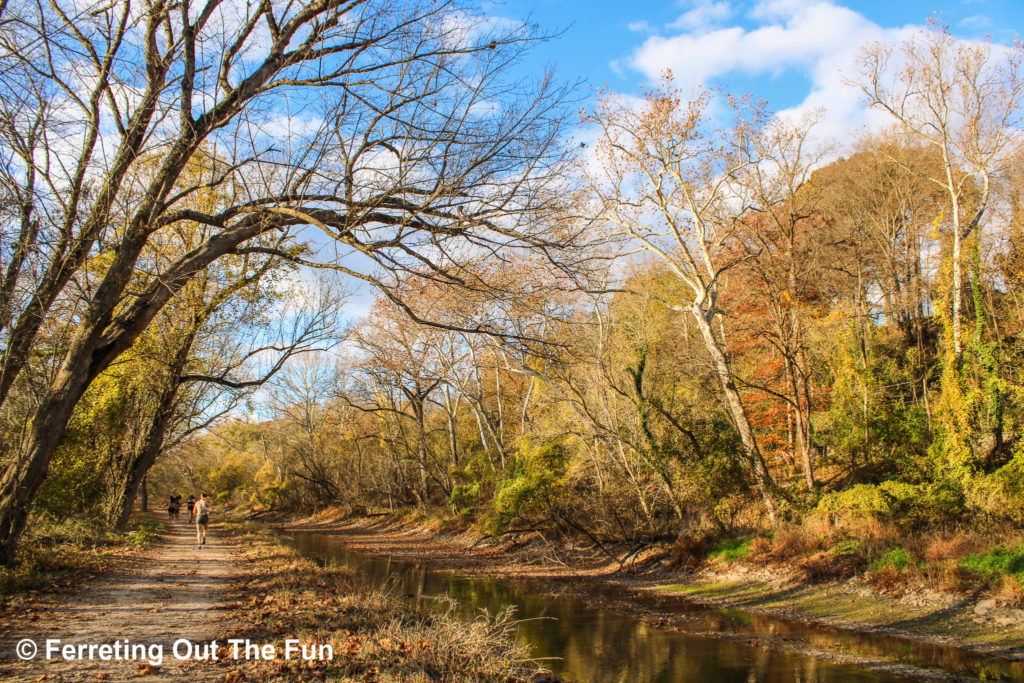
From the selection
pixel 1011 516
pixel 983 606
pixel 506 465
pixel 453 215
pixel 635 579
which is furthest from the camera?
pixel 506 465

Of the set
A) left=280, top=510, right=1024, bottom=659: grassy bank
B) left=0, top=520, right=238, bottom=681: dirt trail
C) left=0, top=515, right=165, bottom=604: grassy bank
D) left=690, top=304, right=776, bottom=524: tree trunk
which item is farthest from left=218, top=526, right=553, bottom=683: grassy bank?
left=690, top=304, right=776, bottom=524: tree trunk

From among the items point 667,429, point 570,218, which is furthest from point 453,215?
point 667,429

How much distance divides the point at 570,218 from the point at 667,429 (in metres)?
11.0

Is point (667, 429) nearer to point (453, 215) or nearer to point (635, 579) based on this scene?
point (635, 579)

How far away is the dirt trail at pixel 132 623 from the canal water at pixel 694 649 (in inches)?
145

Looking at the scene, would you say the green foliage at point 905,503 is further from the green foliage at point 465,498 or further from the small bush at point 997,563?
the green foliage at point 465,498

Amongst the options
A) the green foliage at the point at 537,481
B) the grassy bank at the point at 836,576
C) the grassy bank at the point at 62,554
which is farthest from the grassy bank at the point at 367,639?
the green foliage at the point at 537,481

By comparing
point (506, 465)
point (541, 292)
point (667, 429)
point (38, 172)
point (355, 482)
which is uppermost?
point (38, 172)

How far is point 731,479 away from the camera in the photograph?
15508 mm

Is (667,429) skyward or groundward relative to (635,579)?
skyward

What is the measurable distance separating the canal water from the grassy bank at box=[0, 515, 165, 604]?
630 cm

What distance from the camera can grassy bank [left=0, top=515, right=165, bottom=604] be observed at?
8414 millimetres

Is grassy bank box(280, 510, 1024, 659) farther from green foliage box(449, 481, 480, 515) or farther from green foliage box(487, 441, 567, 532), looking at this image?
green foliage box(449, 481, 480, 515)

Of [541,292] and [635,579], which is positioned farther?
→ [635,579]
